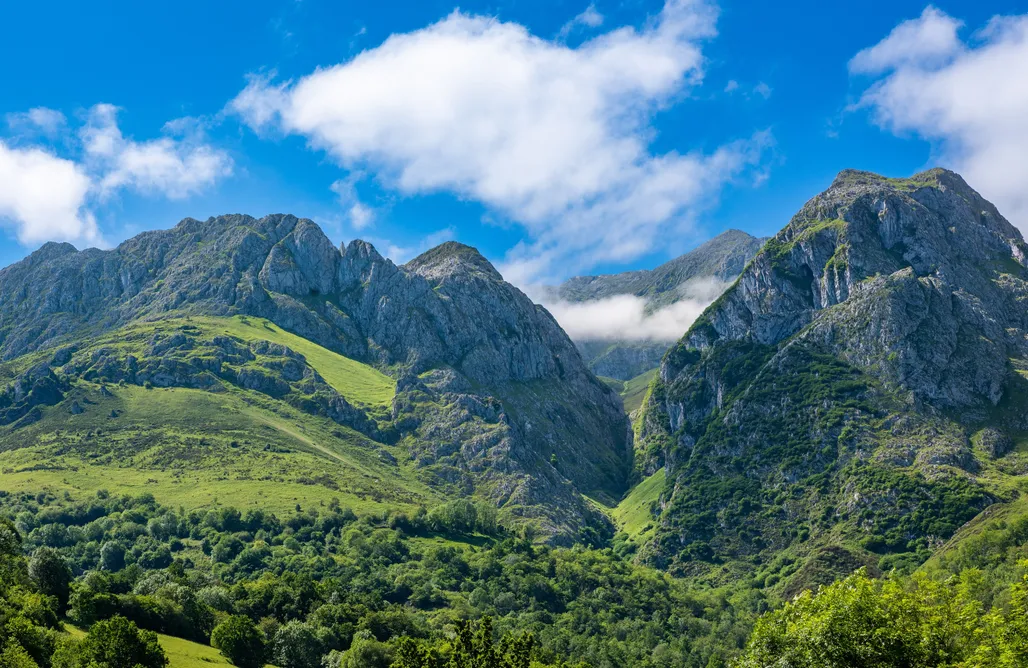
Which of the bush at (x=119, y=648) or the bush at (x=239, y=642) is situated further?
the bush at (x=239, y=642)

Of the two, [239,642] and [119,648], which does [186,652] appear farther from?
[119,648]

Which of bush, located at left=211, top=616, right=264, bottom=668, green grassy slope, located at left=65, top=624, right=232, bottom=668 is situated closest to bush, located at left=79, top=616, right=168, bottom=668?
green grassy slope, located at left=65, top=624, right=232, bottom=668

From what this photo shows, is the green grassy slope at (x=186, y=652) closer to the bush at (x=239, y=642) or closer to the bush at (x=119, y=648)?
the bush at (x=239, y=642)

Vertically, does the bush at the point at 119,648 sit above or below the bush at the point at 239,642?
above

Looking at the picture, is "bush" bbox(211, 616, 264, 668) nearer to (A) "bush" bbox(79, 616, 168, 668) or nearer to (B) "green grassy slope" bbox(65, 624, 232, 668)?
(B) "green grassy slope" bbox(65, 624, 232, 668)

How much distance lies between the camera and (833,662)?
2820 inches

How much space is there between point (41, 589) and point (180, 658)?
2822cm

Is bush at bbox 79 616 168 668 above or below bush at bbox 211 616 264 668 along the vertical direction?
above

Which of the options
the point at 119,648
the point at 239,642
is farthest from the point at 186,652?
the point at 119,648

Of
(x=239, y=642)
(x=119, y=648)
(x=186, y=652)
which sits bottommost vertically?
(x=239, y=642)

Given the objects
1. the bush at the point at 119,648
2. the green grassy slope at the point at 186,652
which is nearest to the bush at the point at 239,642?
the green grassy slope at the point at 186,652

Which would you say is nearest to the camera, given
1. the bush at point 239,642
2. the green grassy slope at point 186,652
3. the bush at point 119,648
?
the bush at point 119,648

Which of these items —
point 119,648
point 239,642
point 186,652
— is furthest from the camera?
point 239,642

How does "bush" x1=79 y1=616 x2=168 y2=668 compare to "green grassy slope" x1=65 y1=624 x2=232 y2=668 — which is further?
"green grassy slope" x1=65 y1=624 x2=232 y2=668
